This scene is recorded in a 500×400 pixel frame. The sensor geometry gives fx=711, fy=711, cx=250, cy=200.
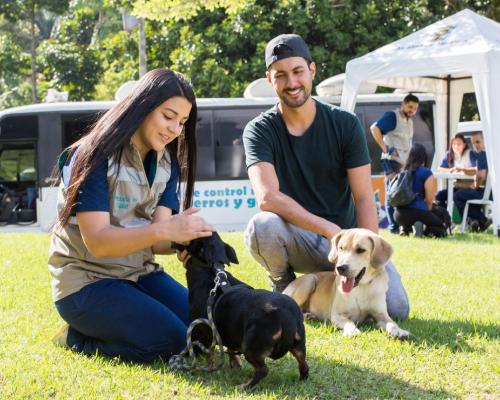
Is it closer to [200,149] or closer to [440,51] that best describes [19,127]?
[200,149]

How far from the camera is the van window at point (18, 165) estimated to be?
48.9ft

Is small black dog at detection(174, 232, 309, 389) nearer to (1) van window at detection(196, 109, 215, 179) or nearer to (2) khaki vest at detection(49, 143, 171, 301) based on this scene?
(2) khaki vest at detection(49, 143, 171, 301)

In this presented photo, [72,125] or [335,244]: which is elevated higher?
[72,125]

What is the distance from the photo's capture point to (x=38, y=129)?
48.5 ft

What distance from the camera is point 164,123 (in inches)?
144

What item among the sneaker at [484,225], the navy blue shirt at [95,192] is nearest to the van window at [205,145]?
the sneaker at [484,225]

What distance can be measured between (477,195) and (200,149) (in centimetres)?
603

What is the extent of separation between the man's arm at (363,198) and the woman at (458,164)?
7888 millimetres

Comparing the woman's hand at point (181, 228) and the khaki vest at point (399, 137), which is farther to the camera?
the khaki vest at point (399, 137)

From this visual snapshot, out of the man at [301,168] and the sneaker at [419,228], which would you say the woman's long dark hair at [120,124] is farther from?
the sneaker at [419,228]

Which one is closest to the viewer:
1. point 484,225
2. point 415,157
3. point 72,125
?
point 415,157

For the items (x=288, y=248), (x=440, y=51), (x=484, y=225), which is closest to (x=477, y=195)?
(x=484, y=225)

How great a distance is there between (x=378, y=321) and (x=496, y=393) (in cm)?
129

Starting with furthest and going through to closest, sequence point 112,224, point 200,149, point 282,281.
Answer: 1. point 200,149
2. point 282,281
3. point 112,224
